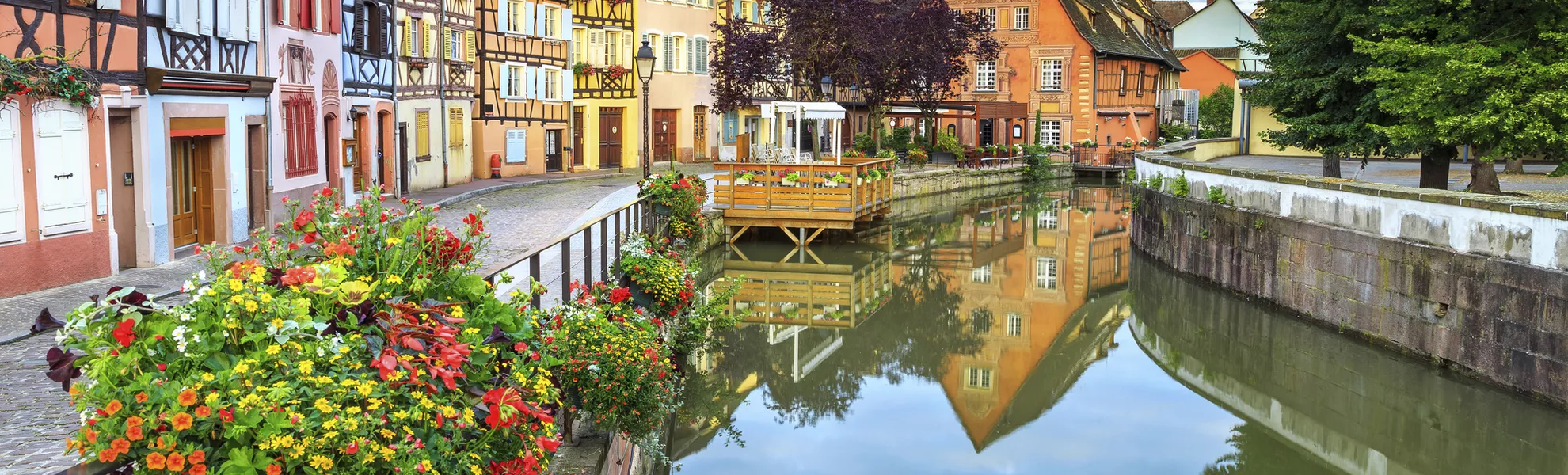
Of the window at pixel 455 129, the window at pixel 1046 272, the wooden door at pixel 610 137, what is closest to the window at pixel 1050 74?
the wooden door at pixel 610 137

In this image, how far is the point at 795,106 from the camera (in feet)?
90.3

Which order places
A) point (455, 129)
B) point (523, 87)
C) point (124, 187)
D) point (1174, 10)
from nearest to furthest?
point (124, 187) < point (455, 129) < point (523, 87) < point (1174, 10)

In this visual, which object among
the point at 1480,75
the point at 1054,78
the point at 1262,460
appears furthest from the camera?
the point at 1054,78

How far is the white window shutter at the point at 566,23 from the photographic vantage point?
121 feet

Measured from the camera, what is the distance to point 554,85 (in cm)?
3706

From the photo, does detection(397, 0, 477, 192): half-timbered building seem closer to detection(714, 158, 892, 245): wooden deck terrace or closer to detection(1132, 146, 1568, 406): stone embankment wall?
detection(714, 158, 892, 245): wooden deck terrace

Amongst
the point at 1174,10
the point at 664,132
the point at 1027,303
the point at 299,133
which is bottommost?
the point at 1027,303

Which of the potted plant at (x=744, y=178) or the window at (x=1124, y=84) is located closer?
the potted plant at (x=744, y=178)

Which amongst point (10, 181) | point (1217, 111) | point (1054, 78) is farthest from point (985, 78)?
point (10, 181)

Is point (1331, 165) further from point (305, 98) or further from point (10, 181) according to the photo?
point (10, 181)

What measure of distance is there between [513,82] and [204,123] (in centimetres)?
1871

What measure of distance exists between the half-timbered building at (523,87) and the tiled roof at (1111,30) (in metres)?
23.2

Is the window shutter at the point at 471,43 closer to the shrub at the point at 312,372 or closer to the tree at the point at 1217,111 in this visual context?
the shrub at the point at 312,372

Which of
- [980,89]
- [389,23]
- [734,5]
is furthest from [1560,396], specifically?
[980,89]
